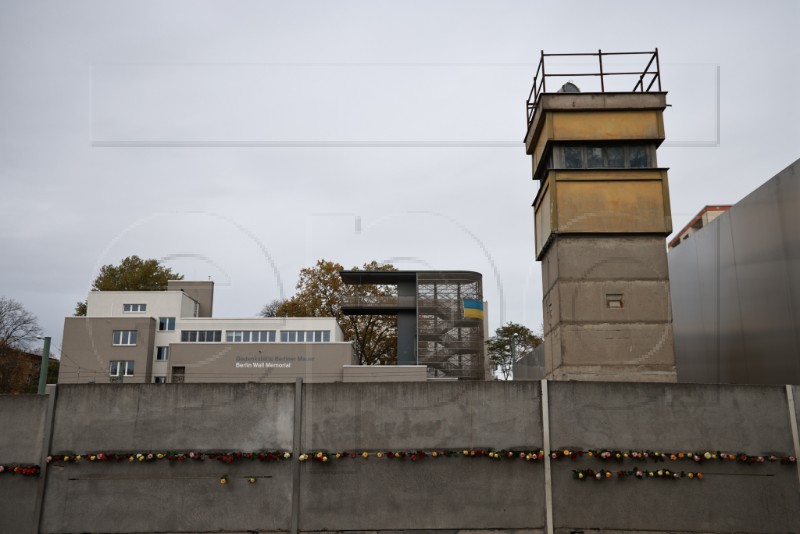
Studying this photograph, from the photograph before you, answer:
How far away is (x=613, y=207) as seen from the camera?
21297 millimetres

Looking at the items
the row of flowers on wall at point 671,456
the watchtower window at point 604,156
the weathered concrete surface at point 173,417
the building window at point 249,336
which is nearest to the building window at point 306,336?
the building window at point 249,336

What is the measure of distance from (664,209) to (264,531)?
51.8ft

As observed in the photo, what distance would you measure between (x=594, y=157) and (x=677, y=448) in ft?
41.6

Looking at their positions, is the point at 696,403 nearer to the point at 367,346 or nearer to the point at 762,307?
the point at 762,307

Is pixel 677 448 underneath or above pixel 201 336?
underneath

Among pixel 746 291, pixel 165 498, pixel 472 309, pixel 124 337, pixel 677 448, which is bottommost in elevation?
pixel 165 498

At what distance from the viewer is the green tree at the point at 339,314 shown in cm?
6831

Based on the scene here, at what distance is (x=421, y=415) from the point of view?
1151 cm

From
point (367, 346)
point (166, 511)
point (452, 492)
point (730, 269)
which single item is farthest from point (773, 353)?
point (367, 346)

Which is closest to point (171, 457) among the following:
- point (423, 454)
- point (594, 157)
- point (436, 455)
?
point (423, 454)

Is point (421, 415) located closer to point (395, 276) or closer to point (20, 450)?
point (20, 450)

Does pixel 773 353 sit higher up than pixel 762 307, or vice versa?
pixel 762 307

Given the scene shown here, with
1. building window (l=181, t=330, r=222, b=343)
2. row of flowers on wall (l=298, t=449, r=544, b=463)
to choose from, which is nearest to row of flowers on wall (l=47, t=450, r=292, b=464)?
row of flowers on wall (l=298, t=449, r=544, b=463)

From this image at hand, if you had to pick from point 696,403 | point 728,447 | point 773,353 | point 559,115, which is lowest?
point 728,447
